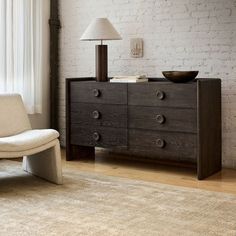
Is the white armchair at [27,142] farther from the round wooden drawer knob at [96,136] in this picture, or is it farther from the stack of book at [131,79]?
the stack of book at [131,79]

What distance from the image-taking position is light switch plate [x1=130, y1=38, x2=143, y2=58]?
15.5 ft

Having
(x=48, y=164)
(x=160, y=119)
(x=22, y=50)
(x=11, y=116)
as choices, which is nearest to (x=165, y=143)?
(x=160, y=119)

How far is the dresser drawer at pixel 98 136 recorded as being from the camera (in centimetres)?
434

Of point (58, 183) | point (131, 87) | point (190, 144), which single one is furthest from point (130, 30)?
point (58, 183)

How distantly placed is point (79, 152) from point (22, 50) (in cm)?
121

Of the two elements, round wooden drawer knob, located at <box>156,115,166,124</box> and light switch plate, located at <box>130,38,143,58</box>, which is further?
light switch plate, located at <box>130,38,143,58</box>

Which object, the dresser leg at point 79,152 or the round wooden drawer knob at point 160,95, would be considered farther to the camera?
the dresser leg at point 79,152

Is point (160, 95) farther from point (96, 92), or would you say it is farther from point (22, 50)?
point (22, 50)

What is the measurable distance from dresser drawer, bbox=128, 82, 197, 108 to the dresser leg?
85cm

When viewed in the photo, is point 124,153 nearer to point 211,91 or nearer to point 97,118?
point 97,118

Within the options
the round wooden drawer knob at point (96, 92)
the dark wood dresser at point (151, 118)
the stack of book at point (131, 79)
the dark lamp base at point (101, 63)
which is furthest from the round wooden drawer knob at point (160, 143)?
the dark lamp base at point (101, 63)

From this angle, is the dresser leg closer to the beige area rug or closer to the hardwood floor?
the hardwood floor

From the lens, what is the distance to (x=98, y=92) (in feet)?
14.5

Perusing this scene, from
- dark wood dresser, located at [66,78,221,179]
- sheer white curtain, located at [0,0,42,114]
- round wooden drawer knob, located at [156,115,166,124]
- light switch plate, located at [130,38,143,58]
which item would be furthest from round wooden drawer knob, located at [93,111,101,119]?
sheer white curtain, located at [0,0,42,114]
